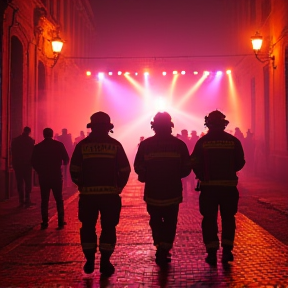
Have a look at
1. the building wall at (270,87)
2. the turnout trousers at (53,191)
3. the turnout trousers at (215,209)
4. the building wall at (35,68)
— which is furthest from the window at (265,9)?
the turnout trousers at (215,209)

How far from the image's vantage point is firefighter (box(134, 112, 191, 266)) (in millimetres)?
5836

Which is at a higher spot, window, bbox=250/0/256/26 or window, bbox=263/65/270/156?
window, bbox=250/0/256/26

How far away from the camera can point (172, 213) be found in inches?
231

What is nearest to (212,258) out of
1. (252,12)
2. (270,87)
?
(270,87)

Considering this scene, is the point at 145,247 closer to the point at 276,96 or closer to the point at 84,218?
the point at 84,218

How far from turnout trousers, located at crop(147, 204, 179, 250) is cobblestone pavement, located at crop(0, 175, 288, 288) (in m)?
0.28

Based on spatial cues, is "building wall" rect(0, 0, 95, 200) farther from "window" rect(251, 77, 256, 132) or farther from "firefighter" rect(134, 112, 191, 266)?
"window" rect(251, 77, 256, 132)

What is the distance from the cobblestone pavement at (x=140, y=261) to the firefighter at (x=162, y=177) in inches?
14.5

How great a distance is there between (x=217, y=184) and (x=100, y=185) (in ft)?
4.54

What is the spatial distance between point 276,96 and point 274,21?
8.99 feet

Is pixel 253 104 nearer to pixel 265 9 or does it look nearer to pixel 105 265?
pixel 265 9

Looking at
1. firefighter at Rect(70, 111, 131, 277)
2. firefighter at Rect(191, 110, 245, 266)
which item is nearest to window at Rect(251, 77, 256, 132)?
firefighter at Rect(191, 110, 245, 266)

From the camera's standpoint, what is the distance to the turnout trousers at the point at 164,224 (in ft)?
19.2

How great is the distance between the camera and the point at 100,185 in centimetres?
548
